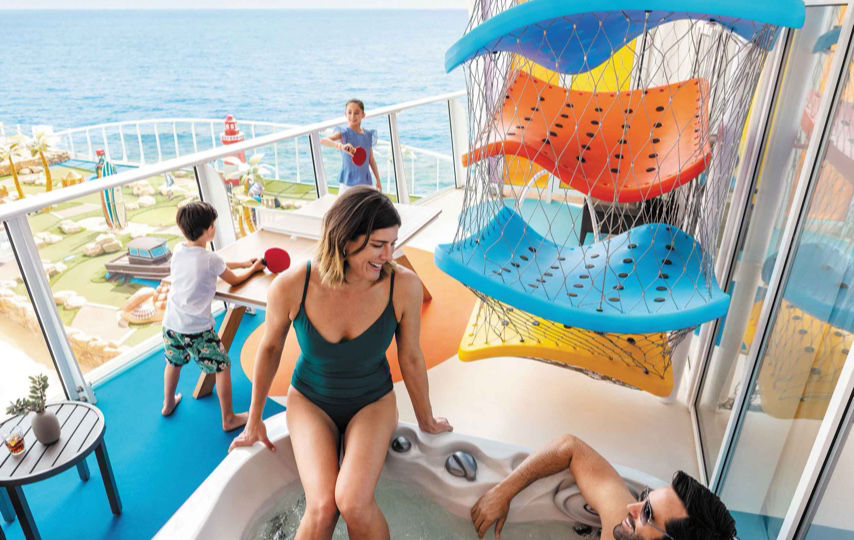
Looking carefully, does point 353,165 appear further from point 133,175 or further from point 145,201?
point 133,175

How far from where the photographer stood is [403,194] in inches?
200

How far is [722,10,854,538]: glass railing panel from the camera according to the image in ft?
4.17

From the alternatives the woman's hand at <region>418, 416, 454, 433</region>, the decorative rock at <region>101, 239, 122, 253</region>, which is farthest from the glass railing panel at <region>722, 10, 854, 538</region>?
the decorative rock at <region>101, 239, 122, 253</region>

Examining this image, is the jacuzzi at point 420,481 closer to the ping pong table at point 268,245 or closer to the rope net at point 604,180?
the rope net at point 604,180

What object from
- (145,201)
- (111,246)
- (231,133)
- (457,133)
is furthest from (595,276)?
(231,133)

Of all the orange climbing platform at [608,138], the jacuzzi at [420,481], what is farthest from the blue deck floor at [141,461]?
the orange climbing platform at [608,138]

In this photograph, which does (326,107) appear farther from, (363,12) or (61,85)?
(363,12)

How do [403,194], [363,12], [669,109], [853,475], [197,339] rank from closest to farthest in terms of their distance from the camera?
[853,475] < [669,109] < [197,339] < [403,194] < [363,12]

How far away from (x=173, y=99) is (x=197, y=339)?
3686 centimetres

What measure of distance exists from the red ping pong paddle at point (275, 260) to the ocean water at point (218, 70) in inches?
839

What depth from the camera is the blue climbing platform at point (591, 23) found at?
3.05 ft

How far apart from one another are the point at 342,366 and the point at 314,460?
28cm

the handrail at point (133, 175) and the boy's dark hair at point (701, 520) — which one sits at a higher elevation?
the handrail at point (133, 175)

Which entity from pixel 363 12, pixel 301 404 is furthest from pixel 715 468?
pixel 363 12
